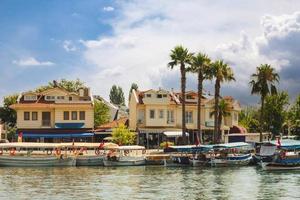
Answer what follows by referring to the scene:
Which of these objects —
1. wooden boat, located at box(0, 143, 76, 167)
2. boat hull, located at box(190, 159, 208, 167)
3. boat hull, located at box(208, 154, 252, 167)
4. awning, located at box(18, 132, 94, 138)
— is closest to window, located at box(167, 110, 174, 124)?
awning, located at box(18, 132, 94, 138)

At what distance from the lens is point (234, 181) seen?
50.0 metres

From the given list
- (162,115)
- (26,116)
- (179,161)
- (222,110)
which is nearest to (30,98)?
(26,116)

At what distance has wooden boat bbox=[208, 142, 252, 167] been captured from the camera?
67.0 meters

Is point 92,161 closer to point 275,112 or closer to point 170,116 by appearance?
point 170,116

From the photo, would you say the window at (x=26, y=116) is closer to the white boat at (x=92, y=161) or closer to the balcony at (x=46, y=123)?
the balcony at (x=46, y=123)

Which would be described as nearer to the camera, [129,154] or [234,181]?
[234,181]

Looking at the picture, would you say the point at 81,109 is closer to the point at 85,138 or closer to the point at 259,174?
the point at 85,138

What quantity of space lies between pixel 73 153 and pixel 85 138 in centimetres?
1360

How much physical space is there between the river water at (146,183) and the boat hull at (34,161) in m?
3.26

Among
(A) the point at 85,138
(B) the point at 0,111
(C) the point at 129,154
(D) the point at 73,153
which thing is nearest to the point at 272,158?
(C) the point at 129,154

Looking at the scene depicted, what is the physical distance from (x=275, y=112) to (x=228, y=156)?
38.3 meters

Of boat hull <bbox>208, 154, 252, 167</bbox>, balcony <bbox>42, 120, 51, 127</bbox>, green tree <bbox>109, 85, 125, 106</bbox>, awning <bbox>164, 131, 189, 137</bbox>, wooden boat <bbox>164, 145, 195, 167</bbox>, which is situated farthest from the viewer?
green tree <bbox>109, 85, 125, 106</bbox>

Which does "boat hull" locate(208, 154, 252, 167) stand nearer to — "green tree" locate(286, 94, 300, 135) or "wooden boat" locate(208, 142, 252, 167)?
"wooden boat" locate(208, 142, 252, 167)

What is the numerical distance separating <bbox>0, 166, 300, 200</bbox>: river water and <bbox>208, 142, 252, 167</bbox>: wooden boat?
320 centimetres
